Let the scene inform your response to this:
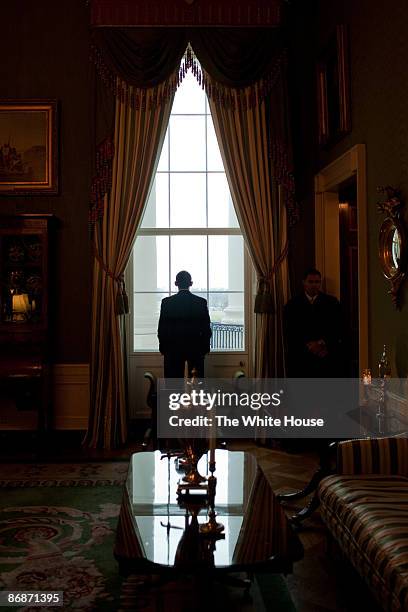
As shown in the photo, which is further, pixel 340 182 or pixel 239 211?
pixel 239 211

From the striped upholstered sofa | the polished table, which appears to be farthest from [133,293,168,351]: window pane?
the striped upholstered sofa

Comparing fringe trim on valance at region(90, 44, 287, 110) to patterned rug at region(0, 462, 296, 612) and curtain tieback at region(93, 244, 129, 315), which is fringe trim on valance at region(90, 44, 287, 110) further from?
patterned rug at region(0, 462, 296, 612)

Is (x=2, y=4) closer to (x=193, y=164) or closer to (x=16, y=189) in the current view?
(x=16, y=189)

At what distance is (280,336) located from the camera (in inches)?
200

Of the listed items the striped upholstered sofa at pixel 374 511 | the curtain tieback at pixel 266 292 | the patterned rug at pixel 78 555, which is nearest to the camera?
the striped upholstered sofa at pixel 374 511

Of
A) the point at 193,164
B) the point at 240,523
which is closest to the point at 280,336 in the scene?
the point at 193,164

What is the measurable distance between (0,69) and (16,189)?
3.31 feet

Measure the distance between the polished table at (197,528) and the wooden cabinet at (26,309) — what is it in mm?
2177

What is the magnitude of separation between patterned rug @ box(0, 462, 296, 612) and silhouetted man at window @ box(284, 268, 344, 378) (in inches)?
60.5

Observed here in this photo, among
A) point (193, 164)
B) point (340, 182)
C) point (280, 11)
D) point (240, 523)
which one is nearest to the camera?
point (240, 523)

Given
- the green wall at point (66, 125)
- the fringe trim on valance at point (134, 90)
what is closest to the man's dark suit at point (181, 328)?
the green wall at point (66, 125)

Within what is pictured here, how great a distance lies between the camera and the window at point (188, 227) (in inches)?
211

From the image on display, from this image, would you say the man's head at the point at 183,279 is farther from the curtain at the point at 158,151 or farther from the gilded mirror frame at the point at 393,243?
the gilded mirror frame at the point at 393,243

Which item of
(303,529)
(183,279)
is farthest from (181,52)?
(303,529)
